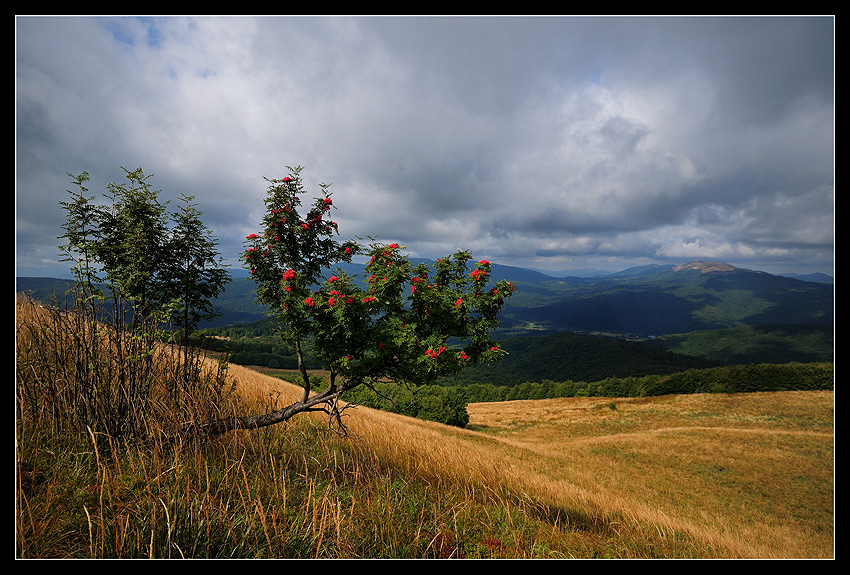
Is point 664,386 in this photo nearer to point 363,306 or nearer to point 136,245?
point 363,306

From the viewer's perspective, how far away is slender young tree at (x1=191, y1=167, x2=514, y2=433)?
5.06m

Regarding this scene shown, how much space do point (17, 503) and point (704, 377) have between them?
8927 cm

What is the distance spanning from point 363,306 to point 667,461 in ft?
114

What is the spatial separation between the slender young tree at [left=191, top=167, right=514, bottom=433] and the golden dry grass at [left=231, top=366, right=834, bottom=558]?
6.64 feet

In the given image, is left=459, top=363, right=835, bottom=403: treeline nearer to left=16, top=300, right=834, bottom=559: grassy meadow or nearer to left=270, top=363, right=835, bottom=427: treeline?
left=270, top=363, right=835, bottom=427: treeline

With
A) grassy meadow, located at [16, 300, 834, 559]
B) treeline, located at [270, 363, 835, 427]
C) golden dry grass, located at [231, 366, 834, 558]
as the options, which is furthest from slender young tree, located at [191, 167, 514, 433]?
treeline, located at [270, 363, 835, 427]

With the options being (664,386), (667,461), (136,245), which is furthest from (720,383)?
Answer: (136,245)

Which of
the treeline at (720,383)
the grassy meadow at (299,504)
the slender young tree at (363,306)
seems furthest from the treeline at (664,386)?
the slender young tree at (363,306)

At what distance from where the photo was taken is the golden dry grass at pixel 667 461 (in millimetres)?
6699

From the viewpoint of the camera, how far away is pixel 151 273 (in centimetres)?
550

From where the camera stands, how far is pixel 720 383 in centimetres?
6231

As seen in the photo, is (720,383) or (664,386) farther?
(664,386)
